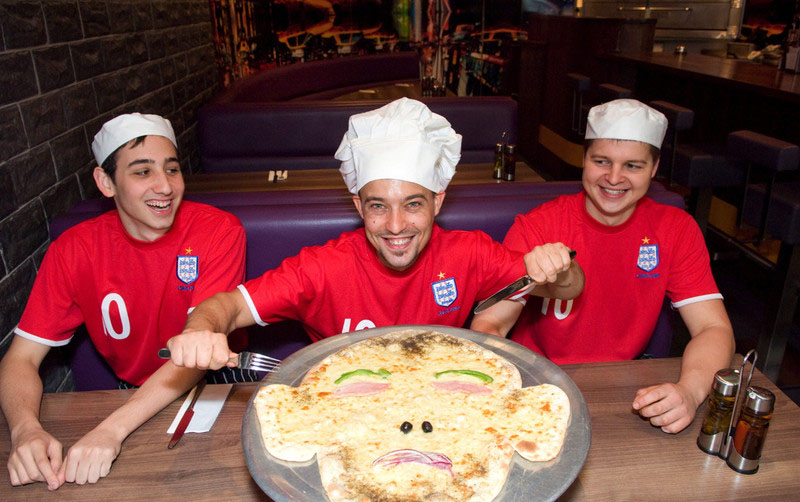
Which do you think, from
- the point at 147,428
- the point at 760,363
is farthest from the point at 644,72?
the point at 147,428

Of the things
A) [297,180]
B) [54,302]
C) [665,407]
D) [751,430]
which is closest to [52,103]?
[54,302]

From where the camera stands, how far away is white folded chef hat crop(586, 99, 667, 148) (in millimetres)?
1740

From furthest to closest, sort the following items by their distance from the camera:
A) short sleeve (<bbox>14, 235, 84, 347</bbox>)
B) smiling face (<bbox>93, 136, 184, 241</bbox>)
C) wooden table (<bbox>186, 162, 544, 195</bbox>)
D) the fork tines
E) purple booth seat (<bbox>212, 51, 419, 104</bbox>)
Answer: purple booth seat (<bbox>212, 51, 419, 104</bbox>)
wooden table (<bbox>186, 162, 544, 195</bbox>)
smiling face (<bbox>93, 136, 184, 241</bbox>)
short sleeve (<bbox>14, 235, 84, 347</bbox>)
the fork tines

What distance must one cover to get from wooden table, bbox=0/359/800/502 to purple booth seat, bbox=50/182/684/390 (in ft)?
2.52

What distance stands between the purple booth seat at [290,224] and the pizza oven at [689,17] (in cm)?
708

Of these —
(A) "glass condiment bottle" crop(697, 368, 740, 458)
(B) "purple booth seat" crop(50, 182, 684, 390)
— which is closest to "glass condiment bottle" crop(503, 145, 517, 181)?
(B) "purple booth seat" crop(50, 182, 684, 390)

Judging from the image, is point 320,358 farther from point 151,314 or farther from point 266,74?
point 266,74

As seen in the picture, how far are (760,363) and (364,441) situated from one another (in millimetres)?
2437

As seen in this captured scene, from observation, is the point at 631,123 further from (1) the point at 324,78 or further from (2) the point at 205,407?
(1) the point at 324,78

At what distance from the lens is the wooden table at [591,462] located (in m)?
0.99

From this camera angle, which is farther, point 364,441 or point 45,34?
point 45,34

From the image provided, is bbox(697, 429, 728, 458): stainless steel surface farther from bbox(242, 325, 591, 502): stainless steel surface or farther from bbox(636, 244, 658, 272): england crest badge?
bbox(636, 244, 658, 272): england crest badge

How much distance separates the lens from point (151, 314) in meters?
1.75

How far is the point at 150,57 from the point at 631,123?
2874mm
